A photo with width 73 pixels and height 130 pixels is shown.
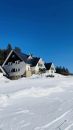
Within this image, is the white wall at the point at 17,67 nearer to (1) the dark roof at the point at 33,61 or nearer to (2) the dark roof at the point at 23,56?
(2) the dark roof at the point at 23,56

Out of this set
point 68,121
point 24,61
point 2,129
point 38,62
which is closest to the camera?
point 2,129

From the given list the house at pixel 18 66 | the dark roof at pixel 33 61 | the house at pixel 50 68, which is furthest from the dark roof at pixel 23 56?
the house at pixel 50 68

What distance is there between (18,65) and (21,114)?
57896mm

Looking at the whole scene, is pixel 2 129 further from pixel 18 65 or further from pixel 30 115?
pixel 18 65

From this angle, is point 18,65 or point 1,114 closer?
point 1,114

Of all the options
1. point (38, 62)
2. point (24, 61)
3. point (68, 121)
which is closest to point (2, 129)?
point (68, 121)

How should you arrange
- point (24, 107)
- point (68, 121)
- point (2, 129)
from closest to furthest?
point (2, 129) < point (68, 121) < point (24, 107)

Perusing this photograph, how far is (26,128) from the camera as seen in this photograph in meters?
9.38

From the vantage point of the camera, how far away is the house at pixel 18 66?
2724 inches

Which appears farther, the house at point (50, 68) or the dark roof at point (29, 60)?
the house at point (50, 68)

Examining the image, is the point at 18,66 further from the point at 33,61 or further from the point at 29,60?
the point at 33,61

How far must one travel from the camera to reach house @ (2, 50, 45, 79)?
69.2 meters

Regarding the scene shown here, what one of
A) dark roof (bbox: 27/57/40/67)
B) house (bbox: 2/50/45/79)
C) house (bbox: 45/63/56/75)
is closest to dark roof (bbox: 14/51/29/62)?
house (bbox: 2/50/45/79)

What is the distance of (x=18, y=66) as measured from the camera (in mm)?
69688
